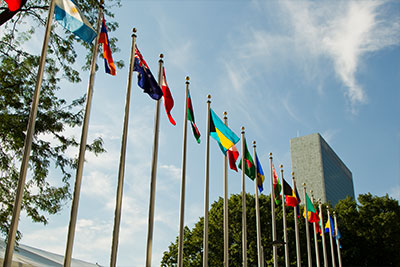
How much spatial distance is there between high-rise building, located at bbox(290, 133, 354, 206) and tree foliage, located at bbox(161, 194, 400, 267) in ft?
372

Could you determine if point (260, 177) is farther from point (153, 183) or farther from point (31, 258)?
point (31, 258)

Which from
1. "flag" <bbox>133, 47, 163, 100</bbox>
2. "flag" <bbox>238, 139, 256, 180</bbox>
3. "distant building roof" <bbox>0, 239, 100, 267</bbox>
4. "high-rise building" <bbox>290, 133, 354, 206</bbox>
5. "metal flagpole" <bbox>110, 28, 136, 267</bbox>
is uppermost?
"high-rise building" <bbox>290, 133, 354, 206</bbox>

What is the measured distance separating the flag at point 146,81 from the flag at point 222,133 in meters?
4.47

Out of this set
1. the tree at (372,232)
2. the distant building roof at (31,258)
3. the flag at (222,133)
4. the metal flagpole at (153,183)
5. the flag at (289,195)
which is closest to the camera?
the metal flagpole at (153,183)

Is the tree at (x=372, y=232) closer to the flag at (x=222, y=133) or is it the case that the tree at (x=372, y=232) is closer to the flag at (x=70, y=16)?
the flag at (x=222, y=133)

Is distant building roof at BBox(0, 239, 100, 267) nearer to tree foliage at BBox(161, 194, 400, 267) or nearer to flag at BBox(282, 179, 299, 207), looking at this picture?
flag at BBox(282, 179, 299, 207)

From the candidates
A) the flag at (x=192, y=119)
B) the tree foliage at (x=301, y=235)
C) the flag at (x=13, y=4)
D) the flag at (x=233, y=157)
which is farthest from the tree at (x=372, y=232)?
the flag at (x=13, y=4)

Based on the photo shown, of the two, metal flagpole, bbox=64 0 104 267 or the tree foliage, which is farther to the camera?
the tree foliage

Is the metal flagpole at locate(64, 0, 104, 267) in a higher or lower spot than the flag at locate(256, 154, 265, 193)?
lower

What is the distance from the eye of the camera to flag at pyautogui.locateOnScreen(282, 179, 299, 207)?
23828mm

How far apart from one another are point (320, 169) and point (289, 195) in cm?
14976

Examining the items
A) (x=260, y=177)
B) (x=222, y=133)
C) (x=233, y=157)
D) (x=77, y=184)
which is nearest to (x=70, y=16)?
(x=77, y=184)

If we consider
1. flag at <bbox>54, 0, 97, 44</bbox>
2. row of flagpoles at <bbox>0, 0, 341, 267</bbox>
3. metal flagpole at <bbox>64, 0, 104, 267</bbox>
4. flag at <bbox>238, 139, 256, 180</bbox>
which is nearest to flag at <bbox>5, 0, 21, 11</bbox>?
row of flagpoles at <bbox>0, 0, 341, 267</bbox>

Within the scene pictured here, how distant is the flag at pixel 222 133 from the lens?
17.8 metres
